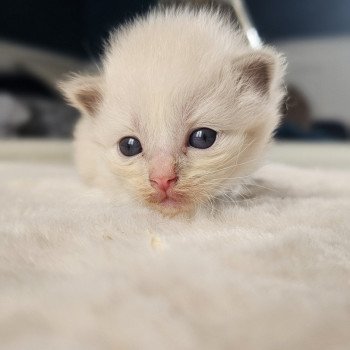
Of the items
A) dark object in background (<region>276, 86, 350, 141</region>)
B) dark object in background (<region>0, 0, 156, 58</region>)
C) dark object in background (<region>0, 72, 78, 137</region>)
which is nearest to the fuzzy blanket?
dark object in background (<region>276, 86, 350, 141</region>)

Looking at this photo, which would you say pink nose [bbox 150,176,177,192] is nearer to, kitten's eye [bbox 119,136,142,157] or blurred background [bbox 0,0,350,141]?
kitten's eye [bbox 119,136,142,157]

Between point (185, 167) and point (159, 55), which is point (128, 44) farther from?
point (185, 167)

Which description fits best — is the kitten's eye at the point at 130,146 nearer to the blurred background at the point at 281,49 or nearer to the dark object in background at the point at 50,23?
the blurred background at the point at 281,49

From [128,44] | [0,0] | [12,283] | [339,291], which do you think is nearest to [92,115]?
[128,44]

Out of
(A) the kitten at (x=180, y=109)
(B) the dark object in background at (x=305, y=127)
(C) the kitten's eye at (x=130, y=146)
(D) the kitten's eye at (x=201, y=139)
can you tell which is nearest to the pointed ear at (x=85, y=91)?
(A) the kitten at (x=180, y=109)

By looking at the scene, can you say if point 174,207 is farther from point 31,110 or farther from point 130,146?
point 31,110

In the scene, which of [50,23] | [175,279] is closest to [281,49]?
[50,23]
